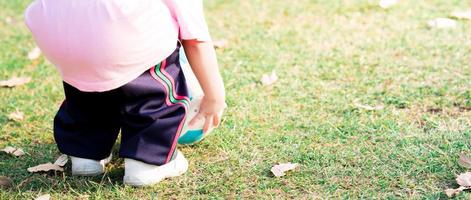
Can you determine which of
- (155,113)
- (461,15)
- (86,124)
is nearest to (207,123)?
(155,113)

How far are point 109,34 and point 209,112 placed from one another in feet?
1.66

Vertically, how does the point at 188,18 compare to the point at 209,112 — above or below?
above

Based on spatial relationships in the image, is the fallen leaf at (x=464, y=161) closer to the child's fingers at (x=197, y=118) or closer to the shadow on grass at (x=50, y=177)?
the child's fingers at (x=197, y=118)

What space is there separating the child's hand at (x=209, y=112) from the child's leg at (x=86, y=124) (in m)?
0.30

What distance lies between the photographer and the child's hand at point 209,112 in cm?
232

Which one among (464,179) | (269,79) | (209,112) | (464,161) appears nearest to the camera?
(464,179)

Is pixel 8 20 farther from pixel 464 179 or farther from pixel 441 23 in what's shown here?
pixel 464 179

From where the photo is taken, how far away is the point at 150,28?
81.7 inches

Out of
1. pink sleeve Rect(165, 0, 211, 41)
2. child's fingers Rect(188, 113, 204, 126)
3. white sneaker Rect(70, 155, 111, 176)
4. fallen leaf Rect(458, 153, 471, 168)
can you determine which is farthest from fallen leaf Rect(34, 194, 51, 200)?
fallen leaf Rect(458, 153, 471, 168)

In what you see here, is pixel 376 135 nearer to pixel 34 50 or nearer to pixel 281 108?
pixel 281 108

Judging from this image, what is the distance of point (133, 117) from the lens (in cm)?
223

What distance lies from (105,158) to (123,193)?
236 mm

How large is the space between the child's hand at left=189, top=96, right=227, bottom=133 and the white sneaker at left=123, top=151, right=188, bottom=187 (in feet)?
0.65

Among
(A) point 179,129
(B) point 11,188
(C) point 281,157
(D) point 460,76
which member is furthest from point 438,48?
(B) point 11,188
